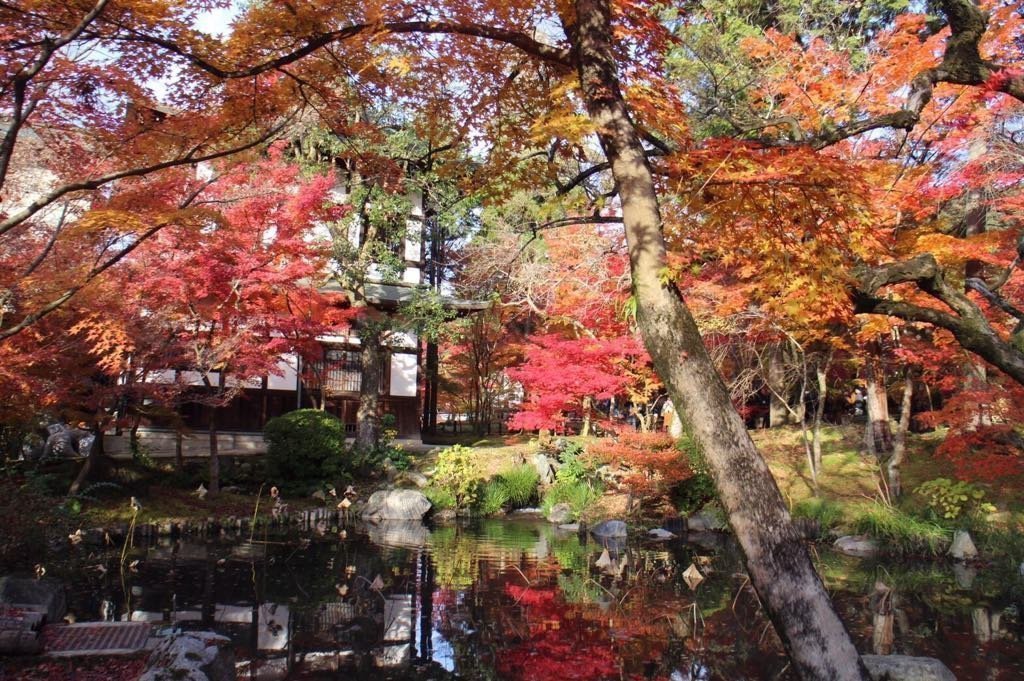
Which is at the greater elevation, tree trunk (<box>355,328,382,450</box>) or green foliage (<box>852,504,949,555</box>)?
tree trunk (<box>355,328,382,450</box>)

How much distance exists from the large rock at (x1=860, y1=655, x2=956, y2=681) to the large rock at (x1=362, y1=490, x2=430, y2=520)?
8630 mm

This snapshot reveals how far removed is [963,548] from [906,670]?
6.36 m

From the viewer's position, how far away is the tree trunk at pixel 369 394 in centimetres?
1476

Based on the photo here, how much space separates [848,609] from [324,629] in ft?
17.2

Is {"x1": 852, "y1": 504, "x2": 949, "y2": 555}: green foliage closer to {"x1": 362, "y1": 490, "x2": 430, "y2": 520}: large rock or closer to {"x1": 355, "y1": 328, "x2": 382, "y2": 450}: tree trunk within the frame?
{"x1": 362, "y1": 490, "x2": 430, "y2": 520}: large rock

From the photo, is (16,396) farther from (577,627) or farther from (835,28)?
(835,28)

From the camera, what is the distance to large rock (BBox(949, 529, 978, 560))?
9.65 m

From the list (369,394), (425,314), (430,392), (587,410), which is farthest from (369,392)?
(430,392)

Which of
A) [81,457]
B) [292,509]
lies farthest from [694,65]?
[81,457]

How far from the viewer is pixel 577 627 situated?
6.56 meters

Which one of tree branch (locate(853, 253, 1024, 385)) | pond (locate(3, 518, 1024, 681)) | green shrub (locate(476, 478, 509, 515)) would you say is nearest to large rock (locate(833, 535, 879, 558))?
pond (locate(3, 518, 1024, 681))

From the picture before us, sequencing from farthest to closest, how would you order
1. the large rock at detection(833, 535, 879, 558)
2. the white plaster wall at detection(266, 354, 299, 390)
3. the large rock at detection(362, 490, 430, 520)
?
the white plaster wall at detection(266, 354, 299, 390)
the large rock at detection(362, 490, 430, 520)
the large rock at detection(833, 535, 879, 558)

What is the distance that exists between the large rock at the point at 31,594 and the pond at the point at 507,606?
837 mm

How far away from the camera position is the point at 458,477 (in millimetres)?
13156
